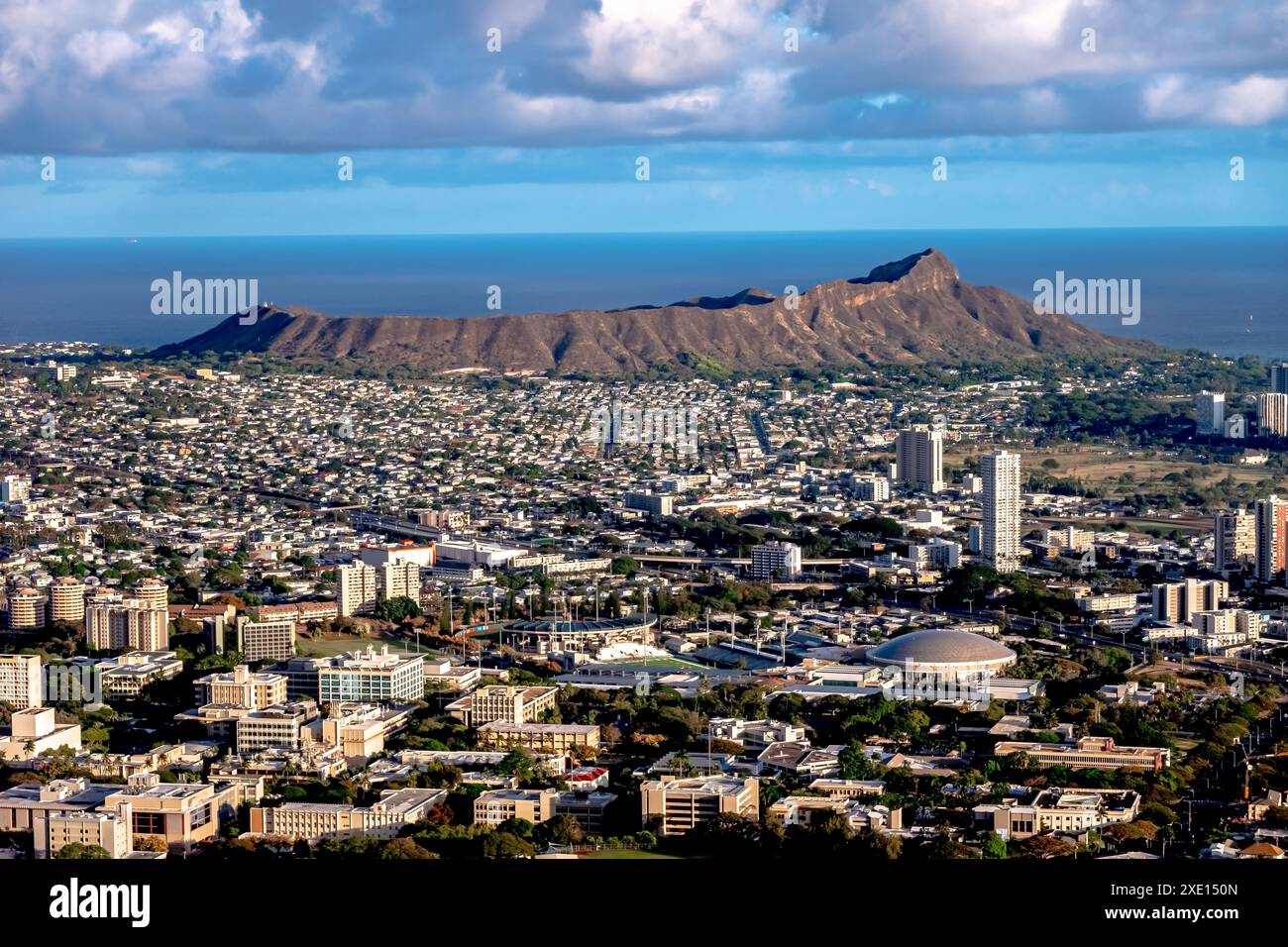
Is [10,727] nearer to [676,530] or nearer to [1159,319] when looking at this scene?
[676,530]

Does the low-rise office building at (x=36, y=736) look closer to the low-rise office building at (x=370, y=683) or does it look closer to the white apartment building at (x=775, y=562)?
the low-rise office building at (x=370, y=683)

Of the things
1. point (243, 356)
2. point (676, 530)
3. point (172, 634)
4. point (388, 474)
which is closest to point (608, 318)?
point (243, 356)

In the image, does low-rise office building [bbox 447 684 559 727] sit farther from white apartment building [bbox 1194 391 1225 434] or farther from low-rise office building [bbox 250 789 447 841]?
white apartment building [bbox 1194 391 1225 434]

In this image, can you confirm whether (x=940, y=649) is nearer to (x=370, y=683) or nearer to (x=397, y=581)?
(x=370, y=683)

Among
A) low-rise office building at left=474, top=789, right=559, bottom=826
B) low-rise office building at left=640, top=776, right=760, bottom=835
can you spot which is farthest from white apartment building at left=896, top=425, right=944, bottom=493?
low-rise office building at left=474, top=789, right=559, bottom=826

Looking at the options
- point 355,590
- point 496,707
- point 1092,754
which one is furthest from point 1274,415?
point 496,707

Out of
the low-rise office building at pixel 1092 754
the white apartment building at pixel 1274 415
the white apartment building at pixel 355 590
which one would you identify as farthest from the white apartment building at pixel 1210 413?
the low-rise office building at pixel 1092 754
